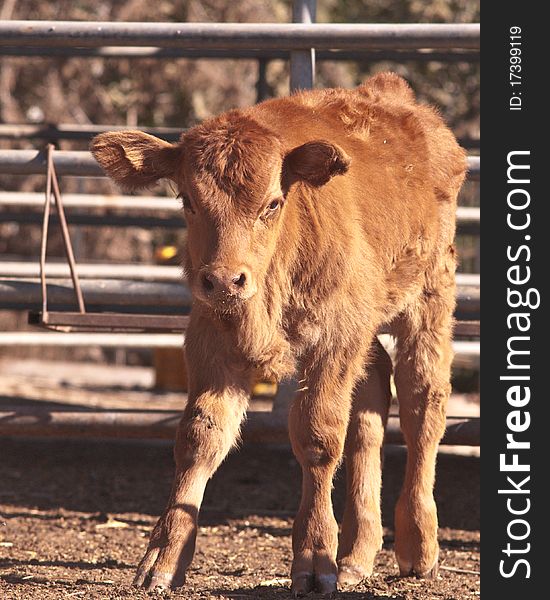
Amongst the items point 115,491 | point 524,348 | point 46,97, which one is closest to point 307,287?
point 524,348

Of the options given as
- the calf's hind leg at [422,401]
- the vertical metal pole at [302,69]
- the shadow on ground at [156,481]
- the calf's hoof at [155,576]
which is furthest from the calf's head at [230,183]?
the shadow on ground at [156,481]

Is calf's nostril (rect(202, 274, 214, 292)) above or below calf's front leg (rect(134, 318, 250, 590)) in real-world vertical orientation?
above

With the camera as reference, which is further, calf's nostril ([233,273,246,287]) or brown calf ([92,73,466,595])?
brown calf ([92,73,466,595])

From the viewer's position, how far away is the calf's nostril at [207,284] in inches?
184

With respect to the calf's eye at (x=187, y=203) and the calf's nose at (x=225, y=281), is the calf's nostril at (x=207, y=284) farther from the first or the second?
the calf's eye at (x=187, y=203)

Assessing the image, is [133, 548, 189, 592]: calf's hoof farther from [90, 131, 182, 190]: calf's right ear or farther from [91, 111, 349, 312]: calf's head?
[90, 131, 182, 190]: calf's right ear

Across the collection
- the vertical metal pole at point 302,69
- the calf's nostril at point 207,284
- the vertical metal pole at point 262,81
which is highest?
the vertical metal pole at point 262,81

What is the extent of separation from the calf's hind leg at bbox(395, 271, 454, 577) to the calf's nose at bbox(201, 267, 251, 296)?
1.70 m

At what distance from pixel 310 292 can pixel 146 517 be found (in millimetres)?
2621

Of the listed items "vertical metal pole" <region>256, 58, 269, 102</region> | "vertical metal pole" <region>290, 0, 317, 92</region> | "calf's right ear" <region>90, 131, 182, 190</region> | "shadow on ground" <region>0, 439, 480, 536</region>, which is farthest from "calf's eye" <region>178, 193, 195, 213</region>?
"vertical metal pole" <region>256, 58, 269, 102</region>

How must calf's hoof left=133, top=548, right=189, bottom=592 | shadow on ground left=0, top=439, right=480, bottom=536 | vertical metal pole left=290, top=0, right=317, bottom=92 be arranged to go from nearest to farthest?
calf's hoof left=133, top=548, right=189, bottom=592 → vertical metal pole left=290, top=0, right=317, bottom=92 → shadow on ground left=0, top=439, right=480, bottom=536

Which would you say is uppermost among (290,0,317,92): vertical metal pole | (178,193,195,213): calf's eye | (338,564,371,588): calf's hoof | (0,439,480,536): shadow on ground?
(290,0,317,92): vertical metal pole

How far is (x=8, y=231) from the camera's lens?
59.5 feet

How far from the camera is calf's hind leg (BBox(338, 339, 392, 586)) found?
18.5 feet
